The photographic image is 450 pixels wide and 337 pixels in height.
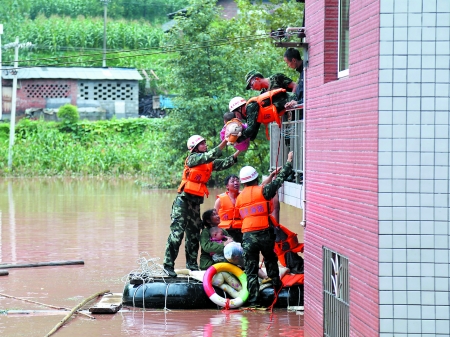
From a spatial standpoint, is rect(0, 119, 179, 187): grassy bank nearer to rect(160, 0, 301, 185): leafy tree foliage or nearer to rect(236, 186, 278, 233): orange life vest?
rect(160, 0, 301, 185): leafy tree foliage

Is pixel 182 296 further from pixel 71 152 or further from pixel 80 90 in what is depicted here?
pixel 80 90

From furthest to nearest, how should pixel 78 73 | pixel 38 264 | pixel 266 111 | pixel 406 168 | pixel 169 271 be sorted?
pixel 78 73
pixel 38 264
pixel 169 271
pixel 266 111
pixel 406 168

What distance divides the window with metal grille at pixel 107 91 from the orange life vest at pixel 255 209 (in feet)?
159

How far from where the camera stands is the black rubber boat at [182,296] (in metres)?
13.3

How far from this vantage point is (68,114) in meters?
56.3

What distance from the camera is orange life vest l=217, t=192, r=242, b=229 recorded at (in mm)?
14078

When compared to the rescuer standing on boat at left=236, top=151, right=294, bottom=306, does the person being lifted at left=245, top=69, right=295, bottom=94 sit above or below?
above

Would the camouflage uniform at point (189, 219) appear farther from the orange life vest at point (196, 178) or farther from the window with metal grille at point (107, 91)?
the window with metal grille at point (107, 91)

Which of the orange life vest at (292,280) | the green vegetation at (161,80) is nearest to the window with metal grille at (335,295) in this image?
the orange life vest at (292,280)

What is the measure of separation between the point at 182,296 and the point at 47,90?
48.0 metres

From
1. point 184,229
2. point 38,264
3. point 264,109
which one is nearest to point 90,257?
point 38,264

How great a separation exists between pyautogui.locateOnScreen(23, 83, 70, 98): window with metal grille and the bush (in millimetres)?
3274

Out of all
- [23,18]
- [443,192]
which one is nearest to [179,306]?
[443,192]

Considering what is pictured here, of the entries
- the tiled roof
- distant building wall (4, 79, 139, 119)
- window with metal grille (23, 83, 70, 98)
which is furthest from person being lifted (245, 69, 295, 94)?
window with metal grille (23, 83, 70, 98)
